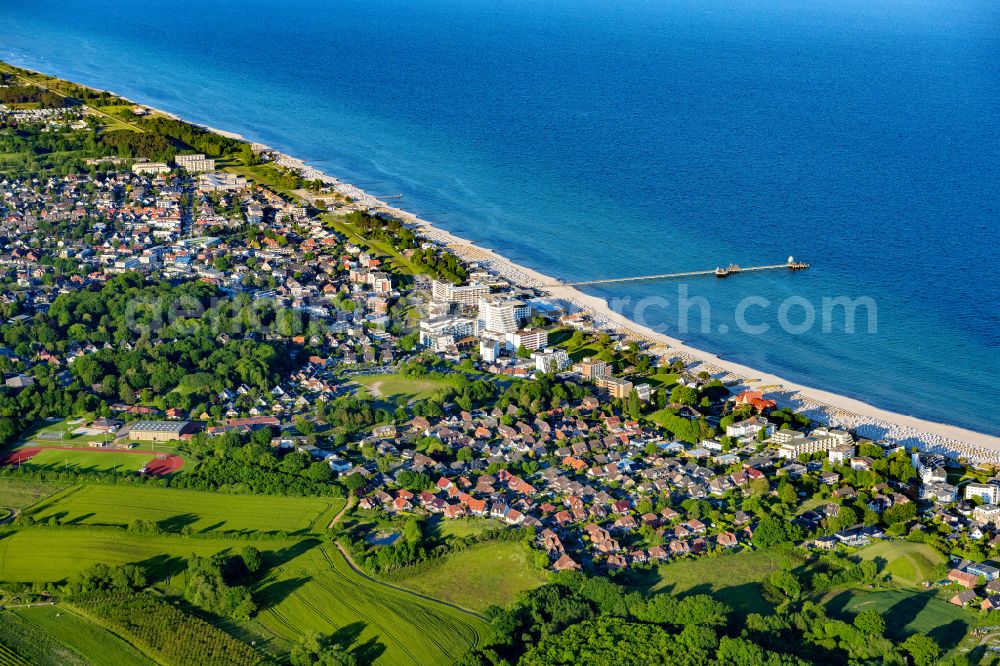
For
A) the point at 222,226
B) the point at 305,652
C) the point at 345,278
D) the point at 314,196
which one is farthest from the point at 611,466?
the point at 314,196

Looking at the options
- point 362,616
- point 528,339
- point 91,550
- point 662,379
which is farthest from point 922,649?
point 528,339

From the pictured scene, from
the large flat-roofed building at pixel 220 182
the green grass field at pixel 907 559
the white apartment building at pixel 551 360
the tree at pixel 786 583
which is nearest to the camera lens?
the tree at pixel 786 583

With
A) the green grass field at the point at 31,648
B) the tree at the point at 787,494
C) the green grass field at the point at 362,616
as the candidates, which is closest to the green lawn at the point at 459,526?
the green grass field at the point at 362,616

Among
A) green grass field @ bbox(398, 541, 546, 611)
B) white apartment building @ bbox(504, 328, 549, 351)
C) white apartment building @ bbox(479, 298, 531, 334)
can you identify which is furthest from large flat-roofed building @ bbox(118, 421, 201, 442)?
white apartment building @ bbox(479, 298, 531, 334)

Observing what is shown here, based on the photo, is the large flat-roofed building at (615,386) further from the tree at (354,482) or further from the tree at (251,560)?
the tree at (251,560)

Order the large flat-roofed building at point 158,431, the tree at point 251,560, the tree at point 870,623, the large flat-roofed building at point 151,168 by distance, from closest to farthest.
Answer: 1. the tree at point 870,623
2. the tree at point 251,560
3. the large flat-roofed building at point 158,431
4. the large flat-roofed building at point 151,168

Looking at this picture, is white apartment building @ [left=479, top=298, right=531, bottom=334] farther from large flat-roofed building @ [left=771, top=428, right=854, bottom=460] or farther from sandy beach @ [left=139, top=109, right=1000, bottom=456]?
large flat-roofed building @ [left=771, top=428, right=854, bottom=460]

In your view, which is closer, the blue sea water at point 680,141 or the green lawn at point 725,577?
the green lawn at point 725,577
